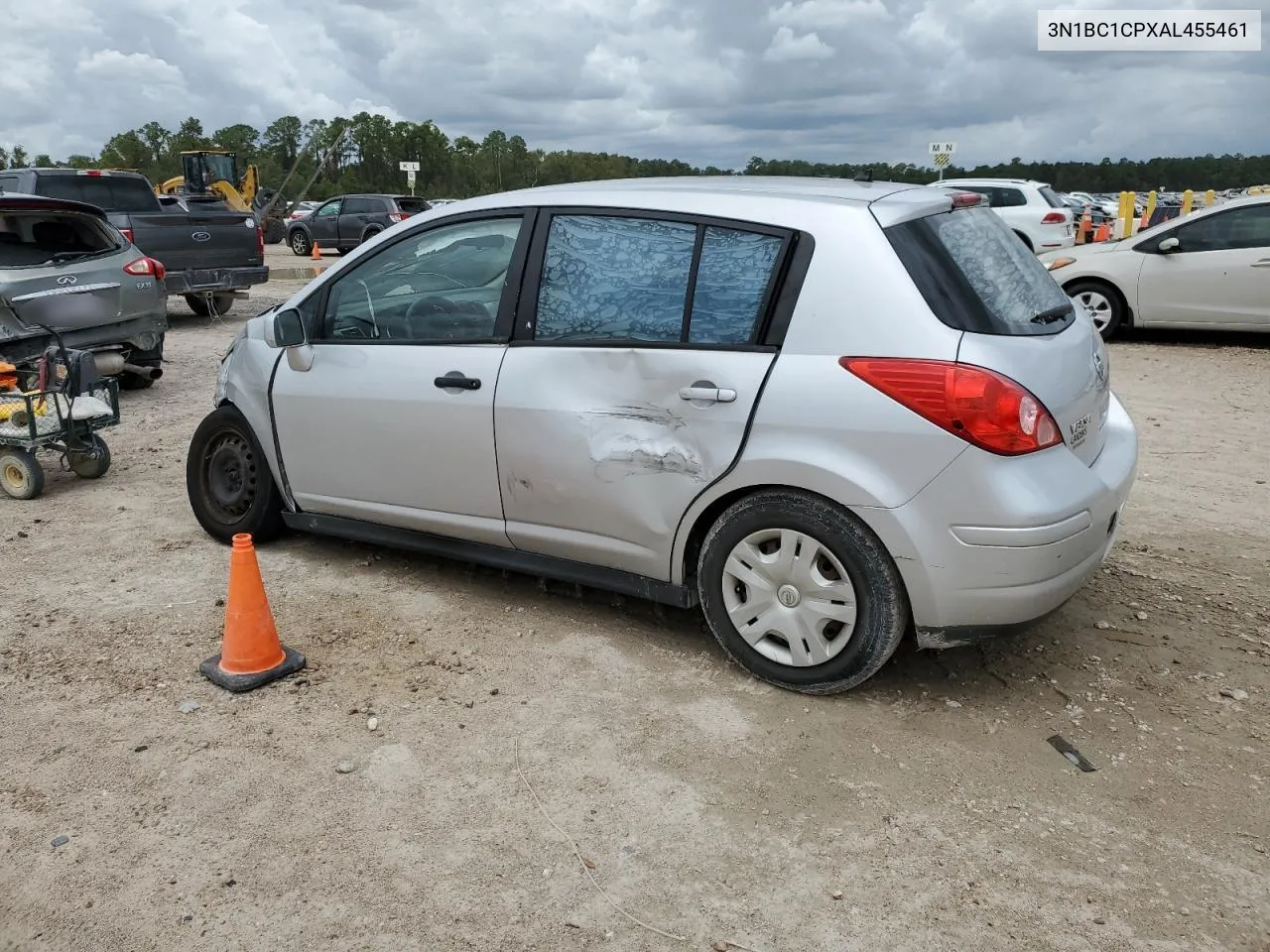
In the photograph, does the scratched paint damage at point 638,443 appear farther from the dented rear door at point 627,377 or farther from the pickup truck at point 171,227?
the pickup truck at point 171,227

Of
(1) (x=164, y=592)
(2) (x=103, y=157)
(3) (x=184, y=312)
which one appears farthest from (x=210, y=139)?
(1) (x=164, y=592)

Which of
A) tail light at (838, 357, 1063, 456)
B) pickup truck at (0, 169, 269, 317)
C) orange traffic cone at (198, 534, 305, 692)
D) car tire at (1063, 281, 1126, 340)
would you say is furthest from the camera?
pickup truck at (0, 169, 269, 317)

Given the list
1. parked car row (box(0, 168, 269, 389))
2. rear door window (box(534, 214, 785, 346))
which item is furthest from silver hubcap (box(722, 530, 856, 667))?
parked car row (box(0, 168, 269, 389))

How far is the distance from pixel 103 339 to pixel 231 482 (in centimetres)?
422

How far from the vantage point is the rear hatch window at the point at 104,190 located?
11781 millimetres

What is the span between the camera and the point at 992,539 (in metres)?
3.20

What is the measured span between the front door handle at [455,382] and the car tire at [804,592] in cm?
110

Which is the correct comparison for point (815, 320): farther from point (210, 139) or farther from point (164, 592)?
point (210, 139)

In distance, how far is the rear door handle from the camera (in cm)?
350

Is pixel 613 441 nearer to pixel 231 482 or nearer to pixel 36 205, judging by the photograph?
pixel 231 482

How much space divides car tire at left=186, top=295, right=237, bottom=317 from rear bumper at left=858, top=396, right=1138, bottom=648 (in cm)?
1265

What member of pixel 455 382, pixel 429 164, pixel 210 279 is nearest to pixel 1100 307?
pixel 455 382

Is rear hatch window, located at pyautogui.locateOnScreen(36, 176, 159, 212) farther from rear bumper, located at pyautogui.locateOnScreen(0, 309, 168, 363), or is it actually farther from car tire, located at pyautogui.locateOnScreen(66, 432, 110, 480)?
car tire, located at pyautogui.locateOnScreen(66, 432, 110, 480)

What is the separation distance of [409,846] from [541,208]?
2383 millimetres
